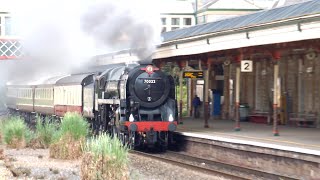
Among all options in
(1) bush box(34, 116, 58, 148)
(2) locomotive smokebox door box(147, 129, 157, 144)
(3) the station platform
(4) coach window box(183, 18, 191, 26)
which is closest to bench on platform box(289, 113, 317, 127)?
(3) the station platform

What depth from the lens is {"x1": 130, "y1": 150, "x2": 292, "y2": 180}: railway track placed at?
13569 mm

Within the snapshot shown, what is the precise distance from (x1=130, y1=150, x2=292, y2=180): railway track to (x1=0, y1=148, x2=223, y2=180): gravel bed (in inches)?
8.3

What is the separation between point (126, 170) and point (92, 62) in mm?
19395

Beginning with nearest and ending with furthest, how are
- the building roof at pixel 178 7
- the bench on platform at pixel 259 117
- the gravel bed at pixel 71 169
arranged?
the gravel bed at pixel 71 169 < the bench on platform at pixel 259 117 < the building roof at pixel 178 7

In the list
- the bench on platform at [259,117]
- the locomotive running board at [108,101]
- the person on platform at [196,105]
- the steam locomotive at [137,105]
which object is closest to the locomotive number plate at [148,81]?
the steam locomotive at [137,105]

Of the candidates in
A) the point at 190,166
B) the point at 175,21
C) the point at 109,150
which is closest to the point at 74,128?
the point at 190,166

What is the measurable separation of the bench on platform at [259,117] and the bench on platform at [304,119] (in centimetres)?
169

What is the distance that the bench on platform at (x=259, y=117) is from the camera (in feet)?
81.8

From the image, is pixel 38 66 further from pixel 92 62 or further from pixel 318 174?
pixel 318 174

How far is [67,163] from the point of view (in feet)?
49.5

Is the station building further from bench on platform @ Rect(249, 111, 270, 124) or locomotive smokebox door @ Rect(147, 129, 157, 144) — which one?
locomotive smokebox door @ Rect(147, 129, 157, 144)

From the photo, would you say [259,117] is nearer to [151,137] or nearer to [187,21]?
[151,137]

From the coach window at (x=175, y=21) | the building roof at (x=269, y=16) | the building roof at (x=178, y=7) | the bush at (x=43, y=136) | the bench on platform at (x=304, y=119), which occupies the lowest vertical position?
the bush at (x=43, y=136)

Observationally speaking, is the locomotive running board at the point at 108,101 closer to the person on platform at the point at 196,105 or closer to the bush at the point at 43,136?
the bush at the point at 43,136
